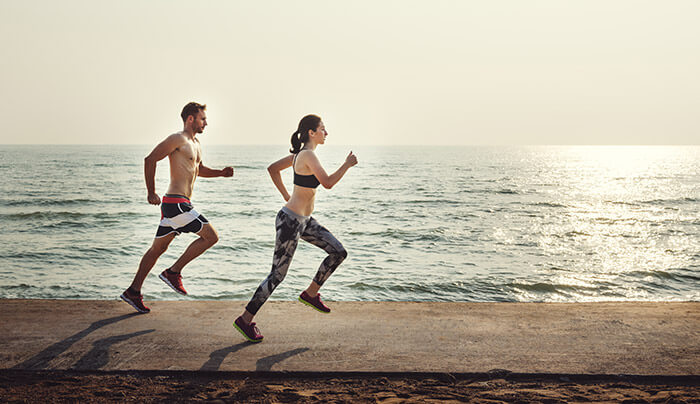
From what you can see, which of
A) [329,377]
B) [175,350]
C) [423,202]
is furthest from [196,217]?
[423,202]

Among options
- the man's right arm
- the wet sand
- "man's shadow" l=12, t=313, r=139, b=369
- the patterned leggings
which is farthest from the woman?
"man's shadow" l=12, t=313, r=139, b=369

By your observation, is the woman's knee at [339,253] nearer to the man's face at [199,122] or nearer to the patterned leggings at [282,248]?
the patterned leggings at [282,248]

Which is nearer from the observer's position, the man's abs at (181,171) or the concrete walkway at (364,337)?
the concrete walkway at (364,337)

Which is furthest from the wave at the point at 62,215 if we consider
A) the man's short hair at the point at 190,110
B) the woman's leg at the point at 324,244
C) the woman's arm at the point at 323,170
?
the woman's arm at the point at 323,170

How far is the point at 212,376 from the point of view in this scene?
362 cm

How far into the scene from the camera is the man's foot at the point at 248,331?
4164 millimetres

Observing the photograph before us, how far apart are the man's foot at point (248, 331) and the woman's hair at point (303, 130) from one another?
1.40 m

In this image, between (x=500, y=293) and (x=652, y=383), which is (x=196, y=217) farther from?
(x=500, y=293)

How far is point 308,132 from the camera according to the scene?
14.3 ft

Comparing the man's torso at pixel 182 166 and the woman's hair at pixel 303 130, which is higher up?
the woman's hair at pixel 303 130

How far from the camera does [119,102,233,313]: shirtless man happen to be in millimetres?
4711

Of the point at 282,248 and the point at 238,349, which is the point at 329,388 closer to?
the point at 238,349

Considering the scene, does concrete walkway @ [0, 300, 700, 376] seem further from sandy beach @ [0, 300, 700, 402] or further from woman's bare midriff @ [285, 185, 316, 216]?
woman's bare midriff @ [285, 185, 316, 216]

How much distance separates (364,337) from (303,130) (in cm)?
171
